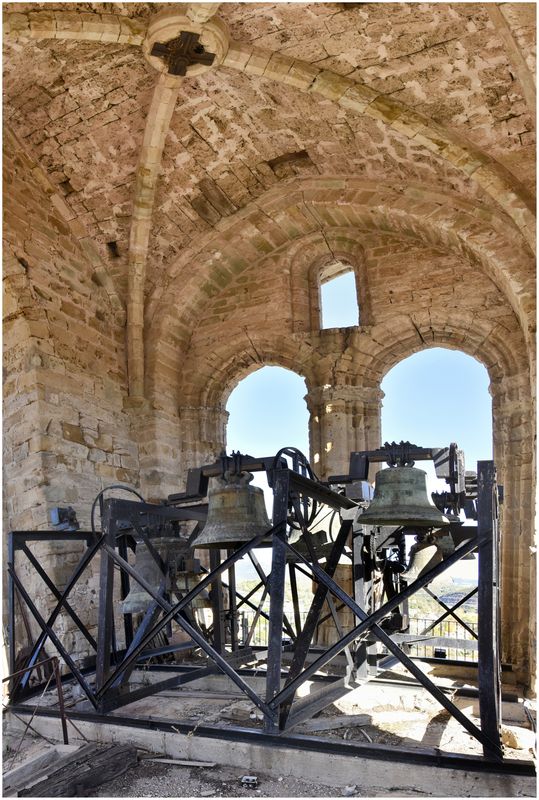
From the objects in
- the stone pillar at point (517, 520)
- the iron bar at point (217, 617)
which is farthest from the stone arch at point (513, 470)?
the iron bar at point (217, 617)

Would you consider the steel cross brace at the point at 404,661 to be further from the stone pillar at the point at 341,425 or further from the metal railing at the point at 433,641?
the stone pillar at the point at 341,425

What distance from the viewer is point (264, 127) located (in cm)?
→ 852

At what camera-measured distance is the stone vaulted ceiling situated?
701cm

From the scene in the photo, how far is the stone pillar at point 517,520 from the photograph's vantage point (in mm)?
7367

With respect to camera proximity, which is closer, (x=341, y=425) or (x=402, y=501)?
(x=402, y=501)

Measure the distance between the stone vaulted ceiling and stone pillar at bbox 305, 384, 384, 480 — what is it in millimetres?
2060

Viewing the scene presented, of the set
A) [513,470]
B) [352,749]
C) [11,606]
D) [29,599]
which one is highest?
[513,470]

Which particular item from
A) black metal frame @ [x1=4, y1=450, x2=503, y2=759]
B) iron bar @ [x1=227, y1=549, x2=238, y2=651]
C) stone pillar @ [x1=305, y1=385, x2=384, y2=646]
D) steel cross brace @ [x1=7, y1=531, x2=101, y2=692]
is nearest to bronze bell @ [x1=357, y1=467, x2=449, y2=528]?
black metal frame @ [x1=4, y1=450, x2=503, y2=759]

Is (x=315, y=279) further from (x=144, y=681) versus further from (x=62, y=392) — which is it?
(x=144, y=681)

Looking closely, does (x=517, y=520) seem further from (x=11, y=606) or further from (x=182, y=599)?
(x=11, y=606)

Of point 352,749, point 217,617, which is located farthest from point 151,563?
point 352,749

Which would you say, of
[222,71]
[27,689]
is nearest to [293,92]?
[222,71]

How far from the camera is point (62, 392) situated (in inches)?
334

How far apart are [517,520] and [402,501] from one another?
3.50 meters
